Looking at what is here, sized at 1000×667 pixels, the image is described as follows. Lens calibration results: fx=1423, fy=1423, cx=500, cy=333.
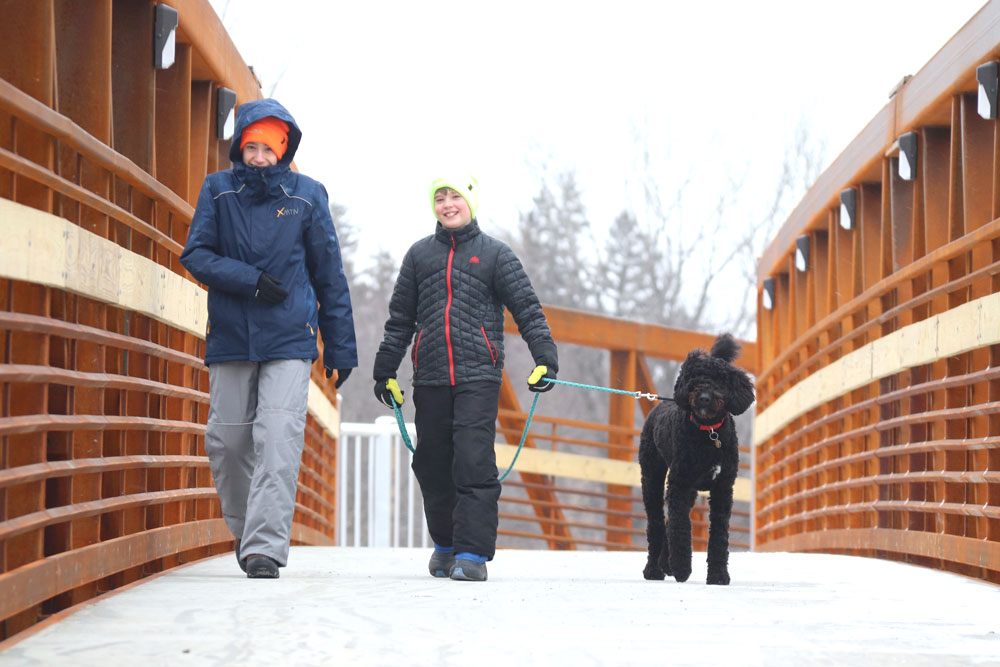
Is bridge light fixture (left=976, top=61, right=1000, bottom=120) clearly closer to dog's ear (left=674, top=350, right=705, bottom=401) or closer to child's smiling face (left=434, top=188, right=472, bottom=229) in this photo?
dog's ear (left=674, top=350, right=705, bottom=401)

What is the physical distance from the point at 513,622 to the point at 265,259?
1951 mm

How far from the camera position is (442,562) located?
5.98 meters

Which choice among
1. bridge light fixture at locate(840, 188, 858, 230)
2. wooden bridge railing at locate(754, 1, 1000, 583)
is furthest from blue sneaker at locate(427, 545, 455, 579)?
bridge light fixture at locate(840, 188, 858, 230)

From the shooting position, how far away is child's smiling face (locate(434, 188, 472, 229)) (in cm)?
593

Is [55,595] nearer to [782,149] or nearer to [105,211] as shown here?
[105,211]

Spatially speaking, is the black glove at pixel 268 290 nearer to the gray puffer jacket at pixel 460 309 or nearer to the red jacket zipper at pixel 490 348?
the gray puffer jacket at pixel 460 309

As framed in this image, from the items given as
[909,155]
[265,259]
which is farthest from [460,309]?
[909,155]

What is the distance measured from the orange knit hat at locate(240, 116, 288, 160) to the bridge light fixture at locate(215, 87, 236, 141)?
1711 millimetres

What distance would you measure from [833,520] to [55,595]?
698 cm

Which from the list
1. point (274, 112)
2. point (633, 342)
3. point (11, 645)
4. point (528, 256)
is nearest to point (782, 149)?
point (528, 256)

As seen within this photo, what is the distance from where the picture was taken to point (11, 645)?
3385mm

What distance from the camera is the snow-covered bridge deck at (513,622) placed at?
135 inches

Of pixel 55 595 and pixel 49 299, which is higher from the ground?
pixel 49 299

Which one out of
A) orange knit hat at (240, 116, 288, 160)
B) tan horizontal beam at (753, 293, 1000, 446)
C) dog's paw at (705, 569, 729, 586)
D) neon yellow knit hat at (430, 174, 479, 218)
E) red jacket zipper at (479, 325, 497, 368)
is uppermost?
orange knit hat at (240, 116, 288, 160)
